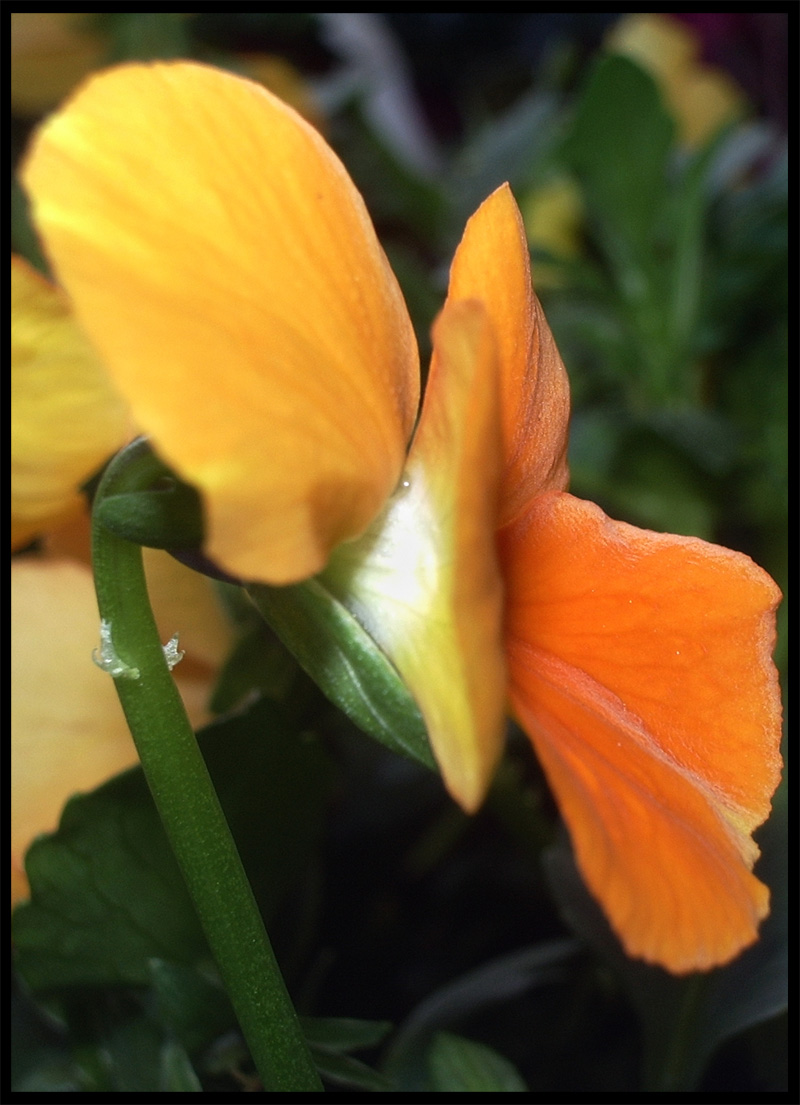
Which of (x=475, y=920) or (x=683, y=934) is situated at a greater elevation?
(x=683, y=934)

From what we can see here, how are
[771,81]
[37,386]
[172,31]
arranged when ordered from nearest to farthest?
[37,386] < [172,31] < [771,81]

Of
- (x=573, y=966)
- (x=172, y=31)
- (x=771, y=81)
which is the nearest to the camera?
(x=573, y=966)

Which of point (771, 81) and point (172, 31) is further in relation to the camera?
point (771, 81)

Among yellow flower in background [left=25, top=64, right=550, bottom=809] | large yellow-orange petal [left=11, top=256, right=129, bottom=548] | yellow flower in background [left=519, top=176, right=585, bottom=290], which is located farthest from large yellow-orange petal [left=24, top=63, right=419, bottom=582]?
yellow flower in background [left=519, top=176, right=585, bottom=290]

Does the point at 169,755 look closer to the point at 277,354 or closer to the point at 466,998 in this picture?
the point at 277,354

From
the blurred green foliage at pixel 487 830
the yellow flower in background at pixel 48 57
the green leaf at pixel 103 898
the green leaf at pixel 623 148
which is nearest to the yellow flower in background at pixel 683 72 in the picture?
the blurred green foliage at pixel 487 830

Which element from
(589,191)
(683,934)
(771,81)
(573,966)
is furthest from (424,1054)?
(771,81)

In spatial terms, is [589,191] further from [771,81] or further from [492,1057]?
[492,1057]

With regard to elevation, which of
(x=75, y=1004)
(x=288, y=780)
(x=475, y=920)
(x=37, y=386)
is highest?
(x=37, y=386)
